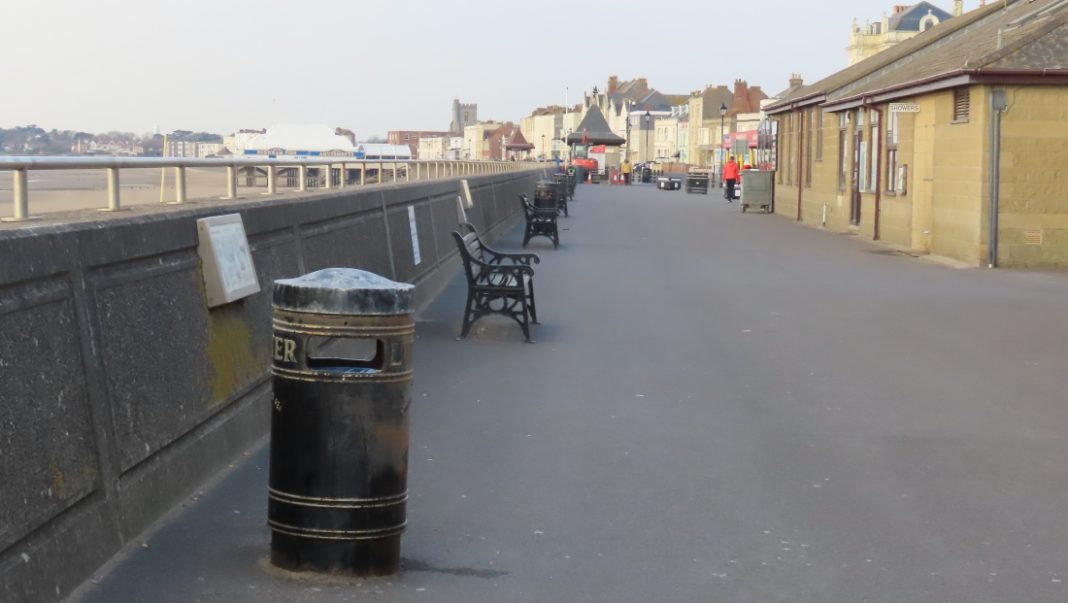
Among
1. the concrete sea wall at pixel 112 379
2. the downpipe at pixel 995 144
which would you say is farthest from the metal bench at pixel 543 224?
the concrete sea wall at pixel 112 379

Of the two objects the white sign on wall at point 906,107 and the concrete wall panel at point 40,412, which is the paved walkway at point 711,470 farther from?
the white sign on wall at point 906,107

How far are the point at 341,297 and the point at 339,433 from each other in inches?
22.2

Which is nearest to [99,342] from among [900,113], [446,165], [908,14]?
[446,165]

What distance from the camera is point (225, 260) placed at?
26.5 ft

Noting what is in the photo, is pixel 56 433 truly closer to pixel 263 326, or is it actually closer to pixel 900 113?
pixel 263 326

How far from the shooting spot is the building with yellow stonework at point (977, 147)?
23.0 meters

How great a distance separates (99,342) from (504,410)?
14.3ft

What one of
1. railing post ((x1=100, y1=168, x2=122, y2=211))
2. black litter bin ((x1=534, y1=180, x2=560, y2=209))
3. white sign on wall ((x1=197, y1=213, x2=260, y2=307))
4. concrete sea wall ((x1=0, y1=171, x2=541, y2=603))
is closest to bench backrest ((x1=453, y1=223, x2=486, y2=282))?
concrete sea wall ((x1=0, y1=171, x2=541, y2=603))

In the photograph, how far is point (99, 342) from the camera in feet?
20.2

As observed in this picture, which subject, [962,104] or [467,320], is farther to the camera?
[962,104]

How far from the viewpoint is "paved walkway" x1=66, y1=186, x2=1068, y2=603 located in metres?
6.06

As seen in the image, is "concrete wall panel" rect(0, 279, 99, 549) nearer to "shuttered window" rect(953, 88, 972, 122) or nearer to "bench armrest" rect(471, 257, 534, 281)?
"bench armrest" rect(471, 257, 534, 281)

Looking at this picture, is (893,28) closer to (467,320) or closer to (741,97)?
(741,97)

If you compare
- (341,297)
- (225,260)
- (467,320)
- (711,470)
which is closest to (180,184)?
(225,260)
